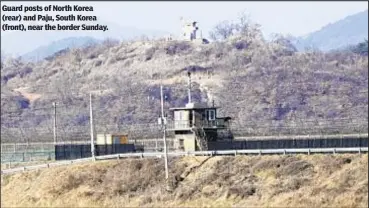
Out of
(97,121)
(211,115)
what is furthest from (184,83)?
(211,115)

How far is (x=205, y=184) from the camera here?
48.8m

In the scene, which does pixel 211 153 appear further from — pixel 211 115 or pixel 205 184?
pixel 211 115

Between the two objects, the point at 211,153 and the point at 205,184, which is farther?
the point at 211,153

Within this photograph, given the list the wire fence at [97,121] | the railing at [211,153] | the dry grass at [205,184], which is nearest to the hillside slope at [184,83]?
the wire fence at [97,121]

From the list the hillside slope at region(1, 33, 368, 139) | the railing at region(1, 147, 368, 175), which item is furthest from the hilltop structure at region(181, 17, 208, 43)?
the railing at region(1, 147, 368, 175)

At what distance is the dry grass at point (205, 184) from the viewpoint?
146 ft

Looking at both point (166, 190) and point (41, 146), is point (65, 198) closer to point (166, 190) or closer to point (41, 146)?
point (166, 190)

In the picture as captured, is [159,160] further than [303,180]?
Yes

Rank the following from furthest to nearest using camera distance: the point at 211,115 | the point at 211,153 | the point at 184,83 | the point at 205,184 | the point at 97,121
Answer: the point at 184,83, the point at 97,121, the point at 211,115, the point at 211,153, the point at 205,184

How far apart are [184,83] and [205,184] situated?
61455 millimetres

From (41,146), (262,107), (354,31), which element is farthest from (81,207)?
(354,31)

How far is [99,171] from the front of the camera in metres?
53.4

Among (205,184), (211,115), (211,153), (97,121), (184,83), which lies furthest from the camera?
(184,83)

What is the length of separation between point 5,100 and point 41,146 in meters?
46.7
